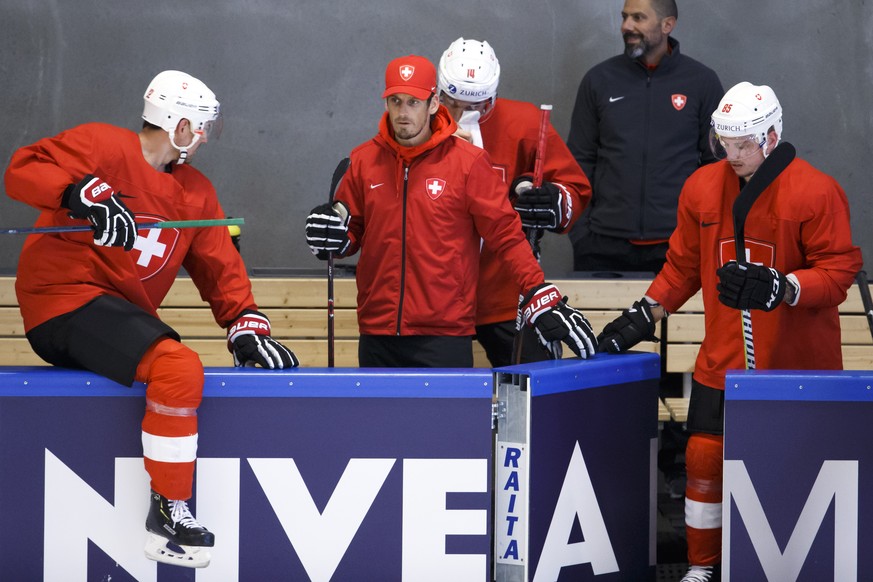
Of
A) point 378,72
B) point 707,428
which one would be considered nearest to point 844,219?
point 707,428

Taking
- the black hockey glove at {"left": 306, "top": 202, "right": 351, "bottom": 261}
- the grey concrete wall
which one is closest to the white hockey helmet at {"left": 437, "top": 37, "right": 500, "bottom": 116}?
the black hockey glove at {"left": 306, "top": 202, "right": 351, "bottom": 261}

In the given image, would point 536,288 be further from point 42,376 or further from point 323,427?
point 42,376

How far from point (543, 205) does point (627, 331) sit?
691 millimetres

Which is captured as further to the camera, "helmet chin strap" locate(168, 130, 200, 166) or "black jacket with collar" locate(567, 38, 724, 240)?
"black jacket with collar" locate(567, 38, 724, 240)

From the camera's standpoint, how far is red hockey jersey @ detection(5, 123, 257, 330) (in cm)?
331

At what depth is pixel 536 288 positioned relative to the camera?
3871 millimetres

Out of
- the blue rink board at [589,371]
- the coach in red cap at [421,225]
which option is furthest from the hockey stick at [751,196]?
the coach in red cap at [421,225]

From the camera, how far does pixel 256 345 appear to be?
11.6ft

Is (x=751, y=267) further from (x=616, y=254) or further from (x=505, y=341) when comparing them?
(x=616, y=254)

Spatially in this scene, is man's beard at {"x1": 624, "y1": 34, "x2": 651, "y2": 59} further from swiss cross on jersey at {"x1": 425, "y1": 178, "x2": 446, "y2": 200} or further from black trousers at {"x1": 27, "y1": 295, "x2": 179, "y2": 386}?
black trousers at {"x1": 27, "y1": 295, "x2": 179, "y2": 386}

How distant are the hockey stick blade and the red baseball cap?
3.36 feet

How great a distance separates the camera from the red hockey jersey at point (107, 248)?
3.31 m

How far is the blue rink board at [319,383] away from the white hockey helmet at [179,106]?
2.32 feet

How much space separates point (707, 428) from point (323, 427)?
113 cm
